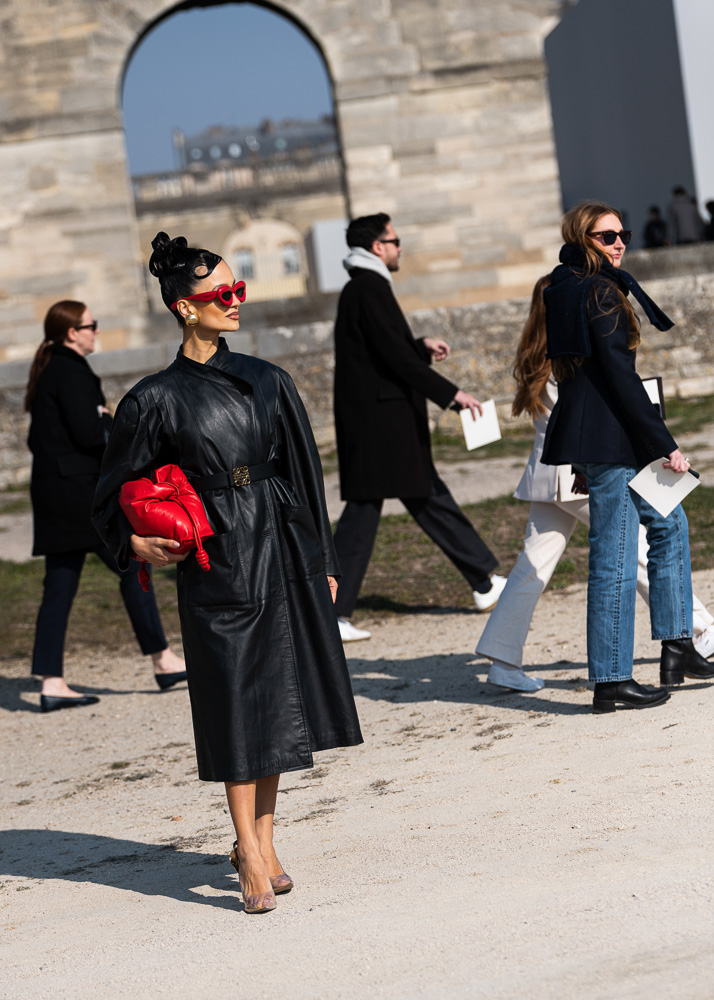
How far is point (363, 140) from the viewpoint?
14.7 meters

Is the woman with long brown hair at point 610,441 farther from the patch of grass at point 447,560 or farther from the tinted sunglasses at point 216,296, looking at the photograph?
the patch of grass at point 447,560

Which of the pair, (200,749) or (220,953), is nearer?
(220,953)

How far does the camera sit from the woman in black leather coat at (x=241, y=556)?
302 cm

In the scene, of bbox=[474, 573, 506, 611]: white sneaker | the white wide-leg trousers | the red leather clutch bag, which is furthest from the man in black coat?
the red leather clutch bag

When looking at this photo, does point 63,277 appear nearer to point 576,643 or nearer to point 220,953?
point 576,643

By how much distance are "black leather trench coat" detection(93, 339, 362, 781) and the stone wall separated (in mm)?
10055

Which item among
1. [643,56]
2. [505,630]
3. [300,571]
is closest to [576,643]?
[505,630]

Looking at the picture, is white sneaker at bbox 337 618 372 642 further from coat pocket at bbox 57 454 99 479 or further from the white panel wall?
the white panel wall

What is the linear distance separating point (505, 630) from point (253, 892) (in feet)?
6.54

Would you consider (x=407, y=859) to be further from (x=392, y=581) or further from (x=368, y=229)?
(x=392, y=581)

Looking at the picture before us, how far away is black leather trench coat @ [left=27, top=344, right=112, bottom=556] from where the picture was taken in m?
5.77

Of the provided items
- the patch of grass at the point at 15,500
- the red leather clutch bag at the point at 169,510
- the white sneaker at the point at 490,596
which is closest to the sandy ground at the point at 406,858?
the red leather clutch bag at the point at 169,510

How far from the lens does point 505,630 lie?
4.76 meters

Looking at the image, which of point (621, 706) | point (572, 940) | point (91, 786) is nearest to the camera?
point (572, 940)
